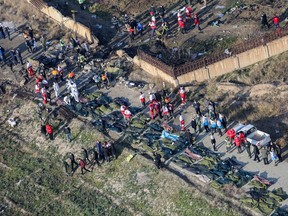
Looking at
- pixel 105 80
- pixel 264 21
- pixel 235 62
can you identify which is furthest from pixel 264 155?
pixel 264 21

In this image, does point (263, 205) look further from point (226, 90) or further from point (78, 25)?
point (78, 25)

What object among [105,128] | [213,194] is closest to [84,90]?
[105,128]

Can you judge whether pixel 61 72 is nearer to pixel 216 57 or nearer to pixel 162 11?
pixel 162 11

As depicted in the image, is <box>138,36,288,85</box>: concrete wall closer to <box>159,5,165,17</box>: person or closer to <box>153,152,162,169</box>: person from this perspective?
<box>159,5,165,17</box>: person

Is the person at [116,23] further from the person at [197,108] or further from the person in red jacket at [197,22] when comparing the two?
the person at [197,108]

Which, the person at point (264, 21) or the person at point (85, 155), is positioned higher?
the person at point (85, 155)

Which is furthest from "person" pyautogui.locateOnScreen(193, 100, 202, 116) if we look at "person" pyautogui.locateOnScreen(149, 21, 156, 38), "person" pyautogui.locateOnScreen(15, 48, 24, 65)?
"person" pyautogui.locateOnScreen(15, 48, 24, 65)

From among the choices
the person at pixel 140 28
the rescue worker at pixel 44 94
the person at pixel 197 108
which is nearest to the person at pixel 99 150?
the person at pixel 197 108
